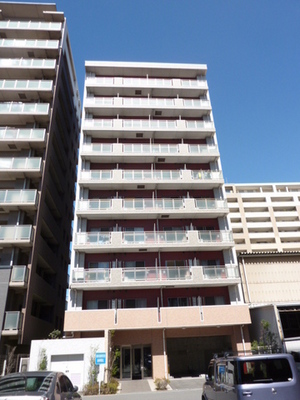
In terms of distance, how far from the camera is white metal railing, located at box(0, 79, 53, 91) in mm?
29250

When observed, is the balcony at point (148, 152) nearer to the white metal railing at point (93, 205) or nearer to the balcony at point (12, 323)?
the white metal railing at point (93, 205)

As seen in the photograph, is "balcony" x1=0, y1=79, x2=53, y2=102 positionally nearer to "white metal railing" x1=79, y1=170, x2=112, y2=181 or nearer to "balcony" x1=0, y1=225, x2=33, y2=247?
"white metal railing" x1=79, y1=170, x2=112, y2=181

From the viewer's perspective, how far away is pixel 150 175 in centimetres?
2864

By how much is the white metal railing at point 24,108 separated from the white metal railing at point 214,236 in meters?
17.9

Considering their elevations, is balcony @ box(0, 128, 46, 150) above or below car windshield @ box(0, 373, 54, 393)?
above

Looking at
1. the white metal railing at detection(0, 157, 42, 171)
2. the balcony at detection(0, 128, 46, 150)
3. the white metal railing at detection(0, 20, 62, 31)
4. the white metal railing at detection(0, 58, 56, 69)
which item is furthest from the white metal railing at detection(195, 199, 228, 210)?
the white metal railing at detection(0, 20, 62, 31)

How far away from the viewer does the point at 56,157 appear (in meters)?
32.0

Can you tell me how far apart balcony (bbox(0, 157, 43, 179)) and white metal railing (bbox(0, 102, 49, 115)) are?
→ 16.4 ft

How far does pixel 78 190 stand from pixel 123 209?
14.8ft

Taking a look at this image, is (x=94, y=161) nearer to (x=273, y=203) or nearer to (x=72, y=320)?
(x=72, y=320)

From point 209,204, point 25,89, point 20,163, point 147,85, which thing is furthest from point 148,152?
point 25,89

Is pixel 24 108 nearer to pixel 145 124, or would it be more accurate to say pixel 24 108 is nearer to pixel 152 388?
pixel 145 124

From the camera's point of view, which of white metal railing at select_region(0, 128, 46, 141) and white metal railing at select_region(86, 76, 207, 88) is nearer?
white metal railing at select_region(0, 128, 46, 141)

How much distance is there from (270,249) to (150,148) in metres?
43.8
